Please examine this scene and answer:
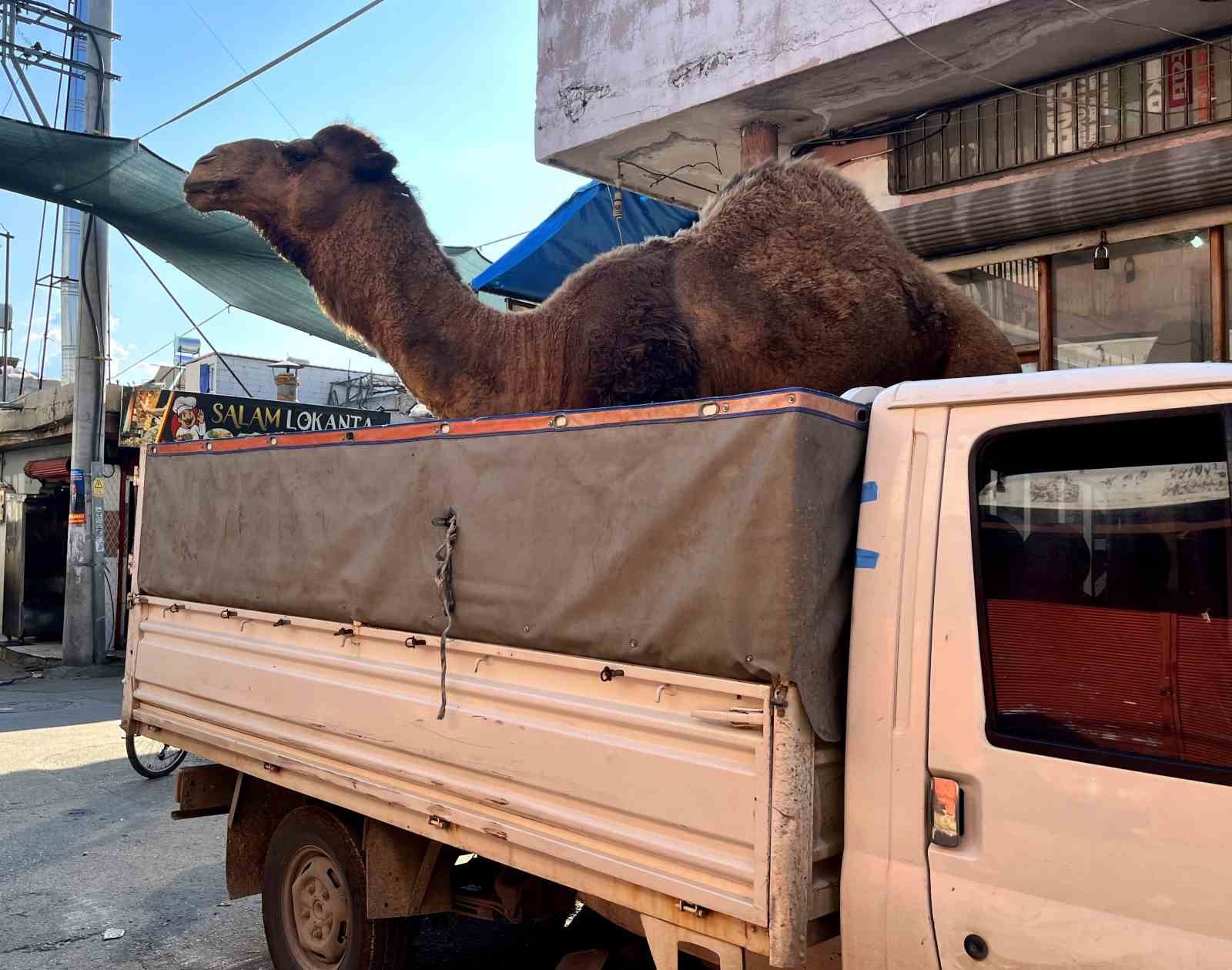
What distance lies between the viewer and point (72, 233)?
19.7 metres

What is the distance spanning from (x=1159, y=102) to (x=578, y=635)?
19.7 feet

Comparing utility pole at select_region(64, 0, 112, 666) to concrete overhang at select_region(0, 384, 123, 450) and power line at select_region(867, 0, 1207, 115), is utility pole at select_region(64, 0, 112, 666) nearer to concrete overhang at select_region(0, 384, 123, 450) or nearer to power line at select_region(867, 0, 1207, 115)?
concrete overhang at select_region(0, 384, 123, 450)

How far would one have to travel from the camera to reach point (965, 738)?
2.41 metres

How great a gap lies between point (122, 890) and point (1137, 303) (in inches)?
281

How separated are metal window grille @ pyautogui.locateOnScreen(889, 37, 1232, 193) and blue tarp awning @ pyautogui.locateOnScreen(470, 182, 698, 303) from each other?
217 cm

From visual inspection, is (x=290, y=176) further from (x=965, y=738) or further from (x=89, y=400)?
(x=89, y=400)

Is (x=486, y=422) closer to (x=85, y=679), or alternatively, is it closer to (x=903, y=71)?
(x=903, y=71)

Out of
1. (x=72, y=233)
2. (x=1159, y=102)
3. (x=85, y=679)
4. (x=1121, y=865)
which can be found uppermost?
(x=72, y=233)

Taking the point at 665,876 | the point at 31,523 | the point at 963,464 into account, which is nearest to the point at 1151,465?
the point at 963,464

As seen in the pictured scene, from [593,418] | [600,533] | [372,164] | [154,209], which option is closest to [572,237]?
[372,164]

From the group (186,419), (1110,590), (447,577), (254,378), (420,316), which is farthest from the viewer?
(254,378)

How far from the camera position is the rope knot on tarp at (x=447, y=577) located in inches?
135

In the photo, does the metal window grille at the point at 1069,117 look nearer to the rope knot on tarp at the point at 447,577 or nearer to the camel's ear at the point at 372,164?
the camel's ear at the point at 372,164

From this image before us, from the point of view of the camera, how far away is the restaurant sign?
622 inches
